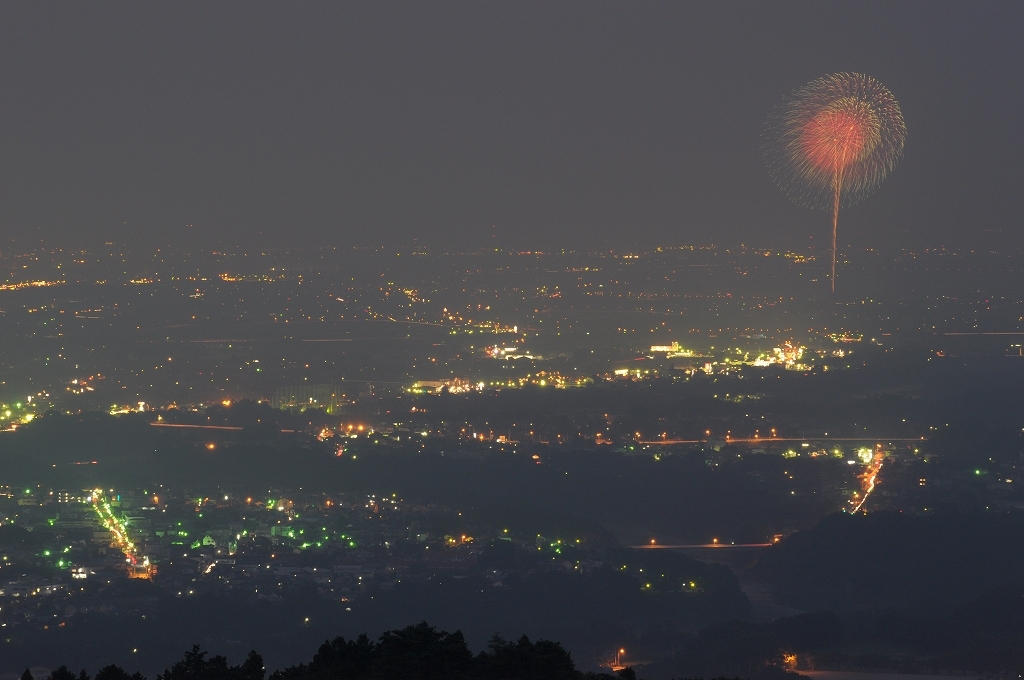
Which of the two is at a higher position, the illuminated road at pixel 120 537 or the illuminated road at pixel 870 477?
the illuminated road at pixel 870 477

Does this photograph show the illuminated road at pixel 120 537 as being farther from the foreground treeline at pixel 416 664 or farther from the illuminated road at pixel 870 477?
the illuminated road at pixel 870 477

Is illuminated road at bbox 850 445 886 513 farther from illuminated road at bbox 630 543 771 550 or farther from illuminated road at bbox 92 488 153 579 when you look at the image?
illuminated road at bbox 92 488 153 579

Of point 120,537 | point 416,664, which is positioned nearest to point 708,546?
point 120,537

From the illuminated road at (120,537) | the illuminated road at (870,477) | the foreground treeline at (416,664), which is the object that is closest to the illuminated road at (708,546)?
the illuminated road at (870,477)

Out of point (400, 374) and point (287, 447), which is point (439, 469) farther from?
point (400, 374)

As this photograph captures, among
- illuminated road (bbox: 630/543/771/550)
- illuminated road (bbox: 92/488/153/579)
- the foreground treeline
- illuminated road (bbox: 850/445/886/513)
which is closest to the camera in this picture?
the foreground treeline

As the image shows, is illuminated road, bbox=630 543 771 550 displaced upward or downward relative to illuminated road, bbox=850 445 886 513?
downward

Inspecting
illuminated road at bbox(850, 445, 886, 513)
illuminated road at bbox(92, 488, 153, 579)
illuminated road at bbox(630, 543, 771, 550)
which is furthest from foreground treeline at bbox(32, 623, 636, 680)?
Answer: illuminated road at bbox(850, 445, 886, 513)

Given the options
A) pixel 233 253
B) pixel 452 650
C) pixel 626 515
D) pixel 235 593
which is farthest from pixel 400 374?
pixel 452 650

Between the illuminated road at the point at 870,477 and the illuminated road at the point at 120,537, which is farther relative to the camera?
the illuminated road at the point at 870,477

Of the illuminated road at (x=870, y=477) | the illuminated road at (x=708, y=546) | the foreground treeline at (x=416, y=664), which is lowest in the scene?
the foreground treeline at (x=416, y=664)

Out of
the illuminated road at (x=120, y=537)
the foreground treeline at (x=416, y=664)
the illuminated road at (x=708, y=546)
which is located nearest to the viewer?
the foreground treeline at (x=416, y=664)
